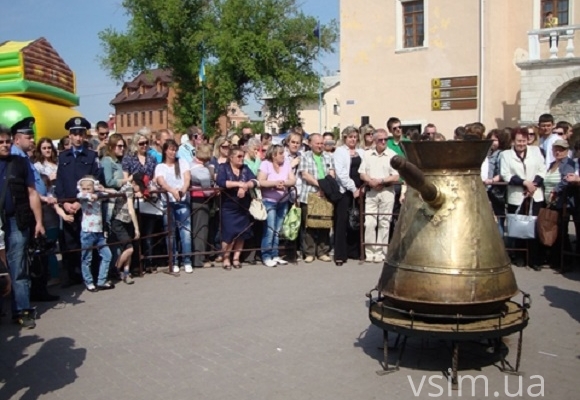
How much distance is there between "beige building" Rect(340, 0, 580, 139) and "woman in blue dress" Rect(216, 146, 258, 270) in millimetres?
14621

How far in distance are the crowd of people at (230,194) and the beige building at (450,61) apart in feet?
37.3

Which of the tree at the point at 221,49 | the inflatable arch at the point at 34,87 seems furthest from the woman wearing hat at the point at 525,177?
the tree at the point at 221,49

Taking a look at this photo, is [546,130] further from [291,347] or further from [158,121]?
[158,121]

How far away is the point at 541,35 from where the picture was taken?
69.1 ft

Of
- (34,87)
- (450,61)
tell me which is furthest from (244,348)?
(450,61)

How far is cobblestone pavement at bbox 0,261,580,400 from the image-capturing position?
16.1 feet

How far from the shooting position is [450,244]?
4.76 metres

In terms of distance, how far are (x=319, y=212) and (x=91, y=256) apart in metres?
3.50

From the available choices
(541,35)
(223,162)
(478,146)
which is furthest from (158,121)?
(478,146)

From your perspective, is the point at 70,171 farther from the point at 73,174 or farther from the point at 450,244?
the point at 450,244

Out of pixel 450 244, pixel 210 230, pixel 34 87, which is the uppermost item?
pixel 34 87

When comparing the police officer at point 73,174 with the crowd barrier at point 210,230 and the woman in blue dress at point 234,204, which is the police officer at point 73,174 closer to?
the crowd barrier at point 210,230

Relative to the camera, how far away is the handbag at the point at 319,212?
388 inches

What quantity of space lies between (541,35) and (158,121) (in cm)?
6635
